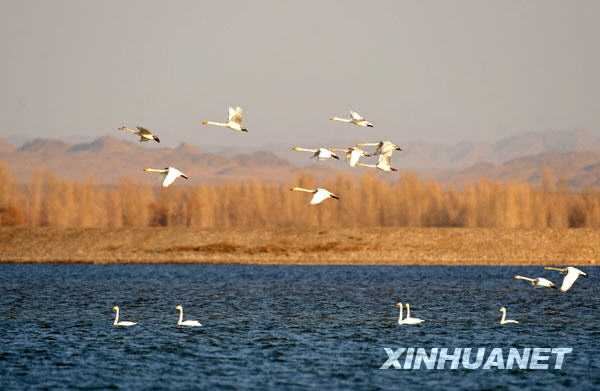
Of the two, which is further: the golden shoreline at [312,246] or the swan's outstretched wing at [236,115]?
the golden shoreline at [312,246]

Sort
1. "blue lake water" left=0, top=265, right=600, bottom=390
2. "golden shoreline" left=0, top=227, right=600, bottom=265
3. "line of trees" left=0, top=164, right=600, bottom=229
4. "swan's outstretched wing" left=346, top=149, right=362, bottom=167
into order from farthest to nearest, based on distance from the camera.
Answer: "line of trees" left=0, top=164, right=600, bottom=229
"golden shoreline" left=0, top=227, right=600, bottom=265
"swan's outstretched wing" left=346, top=149, right=362, bottom=167
"blue lake water" left=0, top=265, right=600, bottom=390

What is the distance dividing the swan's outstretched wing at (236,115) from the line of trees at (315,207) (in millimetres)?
116077

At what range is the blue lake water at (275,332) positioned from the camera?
39.4m

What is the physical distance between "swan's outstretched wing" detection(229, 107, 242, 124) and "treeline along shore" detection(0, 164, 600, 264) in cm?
8304

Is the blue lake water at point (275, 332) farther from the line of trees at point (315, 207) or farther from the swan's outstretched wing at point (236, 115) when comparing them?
the line of trees at point (315, 207)

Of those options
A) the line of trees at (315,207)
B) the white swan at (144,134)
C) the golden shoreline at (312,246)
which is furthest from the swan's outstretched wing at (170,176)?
the line of trees at (315,207)

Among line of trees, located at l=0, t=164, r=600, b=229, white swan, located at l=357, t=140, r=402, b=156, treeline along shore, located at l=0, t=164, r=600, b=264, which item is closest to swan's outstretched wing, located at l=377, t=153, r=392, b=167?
white swan, located at l=357, t=140, r=402, b=156

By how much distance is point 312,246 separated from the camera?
128m

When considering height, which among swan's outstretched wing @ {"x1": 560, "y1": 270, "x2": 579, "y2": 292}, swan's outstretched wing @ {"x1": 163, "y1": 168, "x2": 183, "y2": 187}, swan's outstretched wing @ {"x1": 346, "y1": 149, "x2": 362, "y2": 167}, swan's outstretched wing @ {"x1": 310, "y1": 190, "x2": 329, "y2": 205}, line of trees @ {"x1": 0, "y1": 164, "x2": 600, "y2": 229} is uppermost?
line of trees @ {"x1": 0, "y1": 164, "x2": 600, "y2": 229}

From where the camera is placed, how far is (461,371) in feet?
134

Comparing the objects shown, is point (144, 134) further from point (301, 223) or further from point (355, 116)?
point (301, 223)

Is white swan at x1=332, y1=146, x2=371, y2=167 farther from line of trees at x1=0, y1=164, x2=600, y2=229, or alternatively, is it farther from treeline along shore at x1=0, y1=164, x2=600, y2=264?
line of trees at x1=0, y1=164, x2=600, y2=229

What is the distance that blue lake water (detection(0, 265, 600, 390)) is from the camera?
39.4m

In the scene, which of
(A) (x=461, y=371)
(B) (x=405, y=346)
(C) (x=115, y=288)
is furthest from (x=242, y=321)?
(C) (x=115, y=288)
